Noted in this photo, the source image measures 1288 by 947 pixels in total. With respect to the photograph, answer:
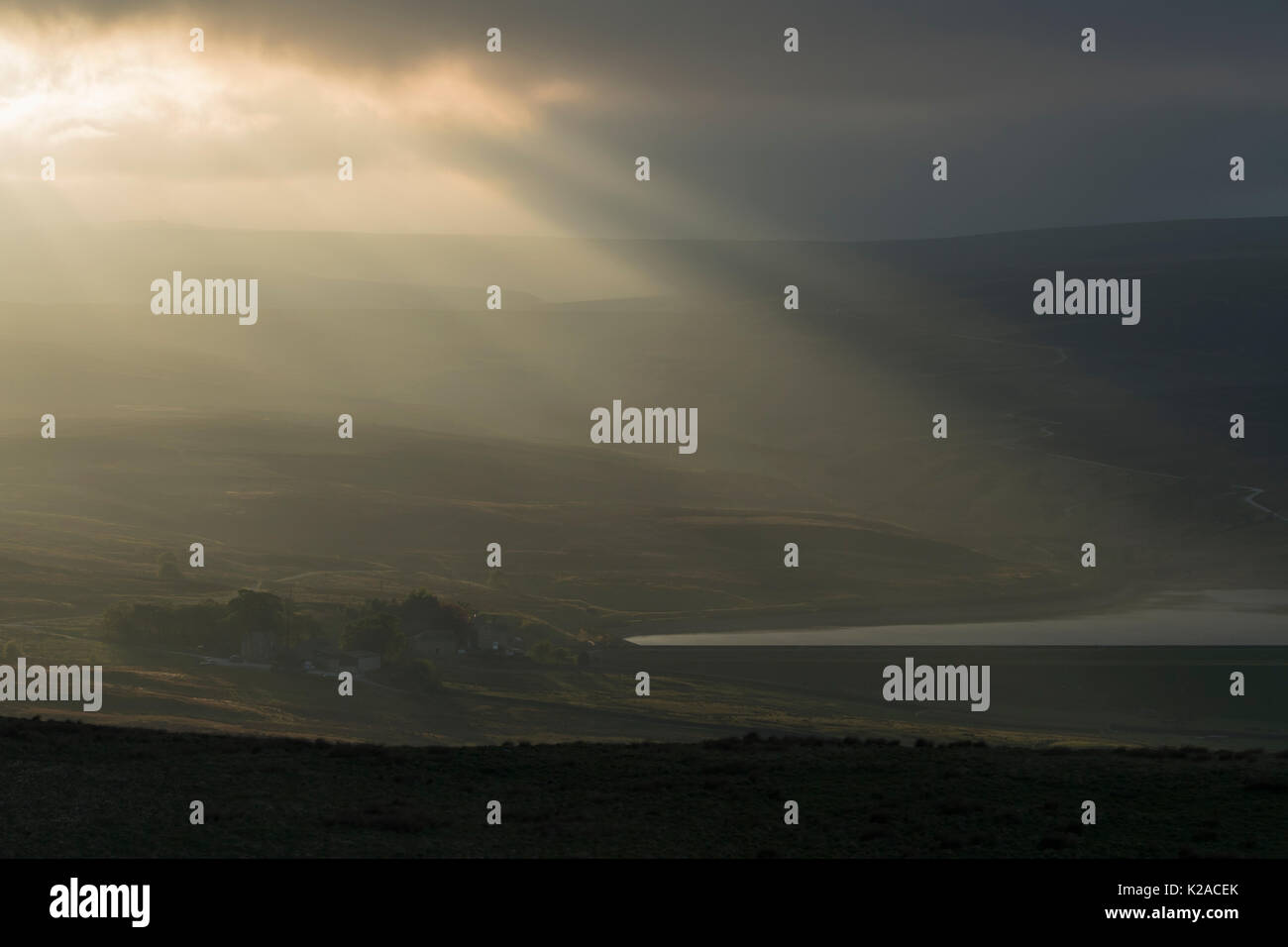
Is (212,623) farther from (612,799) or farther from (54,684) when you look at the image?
(612,799)

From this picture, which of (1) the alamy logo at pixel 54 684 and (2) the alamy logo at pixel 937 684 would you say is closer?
(1) the alamy logo at pixel 54 684

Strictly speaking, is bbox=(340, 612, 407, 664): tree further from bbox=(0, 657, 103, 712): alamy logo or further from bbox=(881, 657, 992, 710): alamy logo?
bbox=(881, 657, 992, 710): alamy logo

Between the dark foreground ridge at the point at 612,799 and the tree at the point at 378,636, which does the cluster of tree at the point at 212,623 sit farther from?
the dark foreground ridge at the point at 612,799

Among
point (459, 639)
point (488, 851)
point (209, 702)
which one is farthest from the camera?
point (459, 639)

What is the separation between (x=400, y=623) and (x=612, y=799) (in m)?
148

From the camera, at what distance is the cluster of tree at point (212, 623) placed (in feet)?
554

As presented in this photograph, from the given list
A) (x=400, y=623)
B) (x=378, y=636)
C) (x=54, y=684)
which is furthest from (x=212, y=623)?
(x=54, y=684)

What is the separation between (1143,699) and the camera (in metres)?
162

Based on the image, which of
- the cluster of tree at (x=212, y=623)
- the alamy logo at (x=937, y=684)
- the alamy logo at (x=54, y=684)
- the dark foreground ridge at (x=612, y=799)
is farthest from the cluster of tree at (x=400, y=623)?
the dark foreground ridge at (x=612, y=799)

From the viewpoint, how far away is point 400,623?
17525 cm

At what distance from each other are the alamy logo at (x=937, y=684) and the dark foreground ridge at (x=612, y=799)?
123 metres
